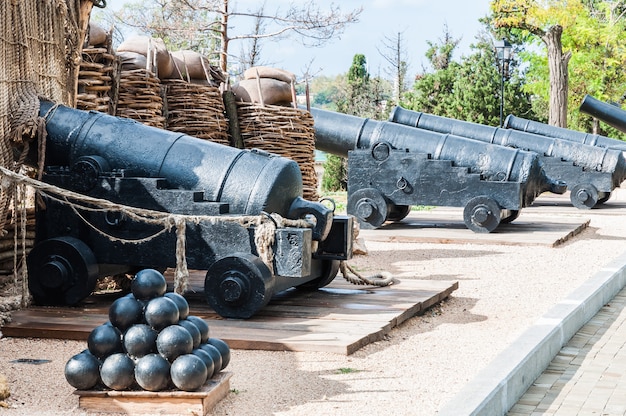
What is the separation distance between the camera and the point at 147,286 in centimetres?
416

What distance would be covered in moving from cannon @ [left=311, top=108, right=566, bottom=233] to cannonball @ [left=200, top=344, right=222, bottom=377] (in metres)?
7.58

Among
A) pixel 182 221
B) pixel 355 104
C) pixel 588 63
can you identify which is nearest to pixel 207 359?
pixel 182 221

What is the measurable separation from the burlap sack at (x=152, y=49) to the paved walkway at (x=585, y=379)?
4.60 meters

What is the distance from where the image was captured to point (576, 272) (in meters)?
8.63

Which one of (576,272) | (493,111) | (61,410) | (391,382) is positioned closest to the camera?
(61,410)

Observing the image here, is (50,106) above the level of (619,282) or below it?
above

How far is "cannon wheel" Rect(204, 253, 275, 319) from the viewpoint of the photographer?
5.67m

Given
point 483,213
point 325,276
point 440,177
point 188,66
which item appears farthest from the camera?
point 440,177

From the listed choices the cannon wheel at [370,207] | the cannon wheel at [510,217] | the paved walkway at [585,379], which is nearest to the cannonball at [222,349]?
the paved walkway at [585,379]

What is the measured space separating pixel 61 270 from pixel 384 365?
2215 mm

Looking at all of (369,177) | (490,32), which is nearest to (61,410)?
(369,177)

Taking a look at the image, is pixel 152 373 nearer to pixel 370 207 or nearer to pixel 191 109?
pixel 191 109

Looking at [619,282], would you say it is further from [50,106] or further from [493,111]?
[493,111]

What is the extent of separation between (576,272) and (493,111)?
18.3 meters
